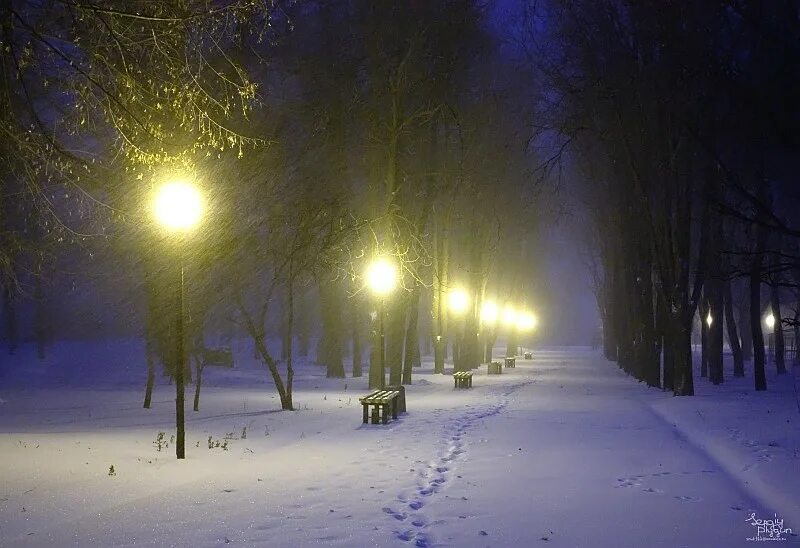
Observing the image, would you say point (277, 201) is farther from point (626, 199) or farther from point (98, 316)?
point (98, 316)

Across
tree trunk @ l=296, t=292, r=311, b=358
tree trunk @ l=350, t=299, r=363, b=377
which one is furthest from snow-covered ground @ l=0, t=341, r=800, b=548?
tree trunk @ l=296, t=292, r=311, b=358

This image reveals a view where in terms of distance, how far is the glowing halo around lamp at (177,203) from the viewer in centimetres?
1054

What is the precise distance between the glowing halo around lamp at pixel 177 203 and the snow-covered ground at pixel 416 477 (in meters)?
3.54

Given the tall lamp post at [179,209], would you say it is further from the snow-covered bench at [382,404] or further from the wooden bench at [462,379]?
the wooden bench at [462,379]

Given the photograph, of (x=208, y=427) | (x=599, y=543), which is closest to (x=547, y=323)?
(x=208, y=427)

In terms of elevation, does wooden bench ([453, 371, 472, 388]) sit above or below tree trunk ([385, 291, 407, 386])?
below

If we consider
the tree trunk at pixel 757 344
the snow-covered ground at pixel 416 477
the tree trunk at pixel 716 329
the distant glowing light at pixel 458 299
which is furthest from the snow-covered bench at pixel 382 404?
the distant glowing light at pixel 458 299

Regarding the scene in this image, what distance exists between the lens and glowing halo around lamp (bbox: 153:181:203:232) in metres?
10.5

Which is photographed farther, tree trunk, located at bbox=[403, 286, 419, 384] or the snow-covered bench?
tree trunk, located at bbox=[403, 286, 419, 384]

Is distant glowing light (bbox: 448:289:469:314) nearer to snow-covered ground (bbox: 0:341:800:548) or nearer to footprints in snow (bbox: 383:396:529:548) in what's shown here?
snow-covered ground (bbox: 0:341:800:548)

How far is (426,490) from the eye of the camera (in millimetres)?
8211

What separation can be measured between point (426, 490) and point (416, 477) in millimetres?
814

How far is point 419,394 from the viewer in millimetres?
23922

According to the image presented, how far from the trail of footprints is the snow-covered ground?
0.03 meters
